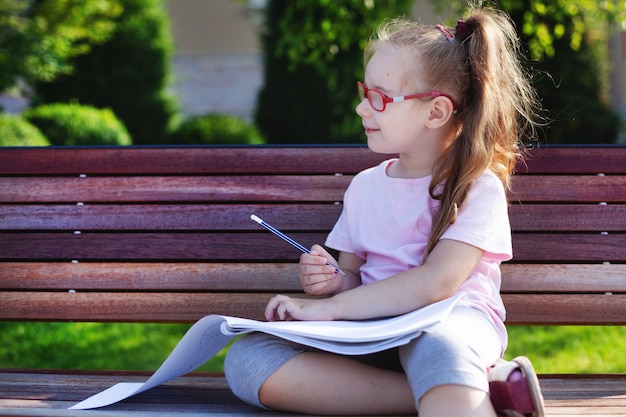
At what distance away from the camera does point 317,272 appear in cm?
240

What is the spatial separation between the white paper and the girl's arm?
0.15 ft

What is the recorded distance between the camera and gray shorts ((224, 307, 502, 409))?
6.28 feet

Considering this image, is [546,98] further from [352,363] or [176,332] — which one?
[352,363]

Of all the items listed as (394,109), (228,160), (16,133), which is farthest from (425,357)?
(16,133)

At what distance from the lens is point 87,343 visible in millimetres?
4898

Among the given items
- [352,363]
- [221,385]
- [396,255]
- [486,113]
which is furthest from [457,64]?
[221,385]

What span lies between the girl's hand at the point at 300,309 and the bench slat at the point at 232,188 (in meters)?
0.60

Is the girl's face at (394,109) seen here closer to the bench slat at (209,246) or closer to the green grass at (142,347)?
the bench slat at (209,246)

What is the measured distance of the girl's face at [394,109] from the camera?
2359 mm

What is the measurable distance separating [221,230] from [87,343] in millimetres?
2329

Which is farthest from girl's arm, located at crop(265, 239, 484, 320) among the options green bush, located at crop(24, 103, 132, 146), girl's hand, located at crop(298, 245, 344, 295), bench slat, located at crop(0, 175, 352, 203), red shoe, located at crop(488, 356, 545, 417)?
green bush, located at crop(24, 103, 132, 146)

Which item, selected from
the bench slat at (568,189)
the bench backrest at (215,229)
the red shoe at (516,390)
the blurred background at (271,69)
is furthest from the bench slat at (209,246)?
the blurred background at (271,69)

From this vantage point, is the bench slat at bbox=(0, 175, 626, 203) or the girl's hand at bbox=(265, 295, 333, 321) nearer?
the girl's hand at bbox=(265, 295, 333, 321)

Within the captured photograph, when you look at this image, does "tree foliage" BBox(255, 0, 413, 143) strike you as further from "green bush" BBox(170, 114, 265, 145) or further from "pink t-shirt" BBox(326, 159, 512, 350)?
"pink t-shirt" BBox(326, 159, 512, 350)
